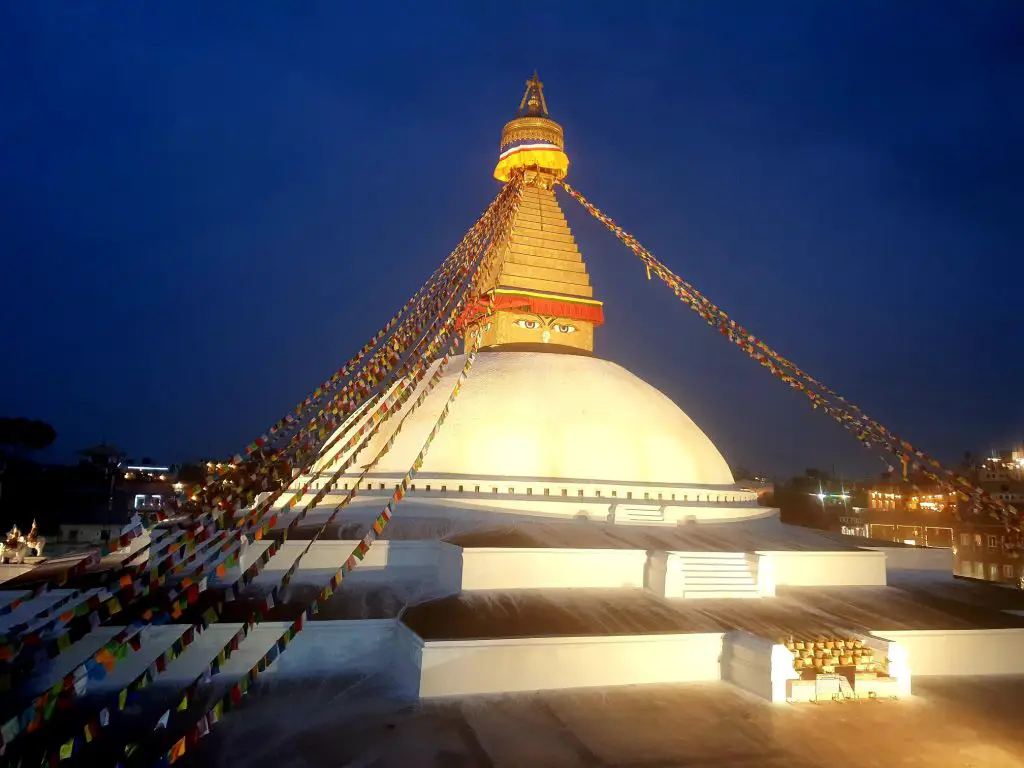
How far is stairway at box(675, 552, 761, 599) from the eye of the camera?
818cm

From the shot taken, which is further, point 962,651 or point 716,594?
point 716,594

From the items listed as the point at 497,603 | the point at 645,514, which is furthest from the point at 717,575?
the point at 497,603

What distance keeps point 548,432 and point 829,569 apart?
434 cm

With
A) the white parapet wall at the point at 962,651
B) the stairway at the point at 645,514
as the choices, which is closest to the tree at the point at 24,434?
the stairway at the point at 645,514

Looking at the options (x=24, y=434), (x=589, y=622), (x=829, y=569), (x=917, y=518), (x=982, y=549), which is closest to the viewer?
(x=589, y=622)

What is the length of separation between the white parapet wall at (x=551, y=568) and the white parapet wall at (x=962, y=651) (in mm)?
2730

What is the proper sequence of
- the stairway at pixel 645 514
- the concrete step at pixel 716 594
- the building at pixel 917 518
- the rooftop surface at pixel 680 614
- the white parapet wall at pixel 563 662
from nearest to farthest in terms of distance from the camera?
the white parapet wall at pixel 563 662 < the rooftop surface at pixel 680 614 < the concrete step at pixel 716 594 < the stairway at pixel 645 514 < the building at pixel 917 518

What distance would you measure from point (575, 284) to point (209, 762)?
33.3ft

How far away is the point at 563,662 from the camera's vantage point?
6336mm

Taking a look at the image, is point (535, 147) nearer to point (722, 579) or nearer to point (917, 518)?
point (722, 579)

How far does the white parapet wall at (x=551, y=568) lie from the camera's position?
7.79m

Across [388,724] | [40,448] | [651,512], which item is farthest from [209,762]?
[40,448]

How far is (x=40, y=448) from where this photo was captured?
36.2 m

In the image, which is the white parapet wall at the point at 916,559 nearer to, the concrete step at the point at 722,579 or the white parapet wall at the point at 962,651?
the white parapet wall at the point at 962,651
